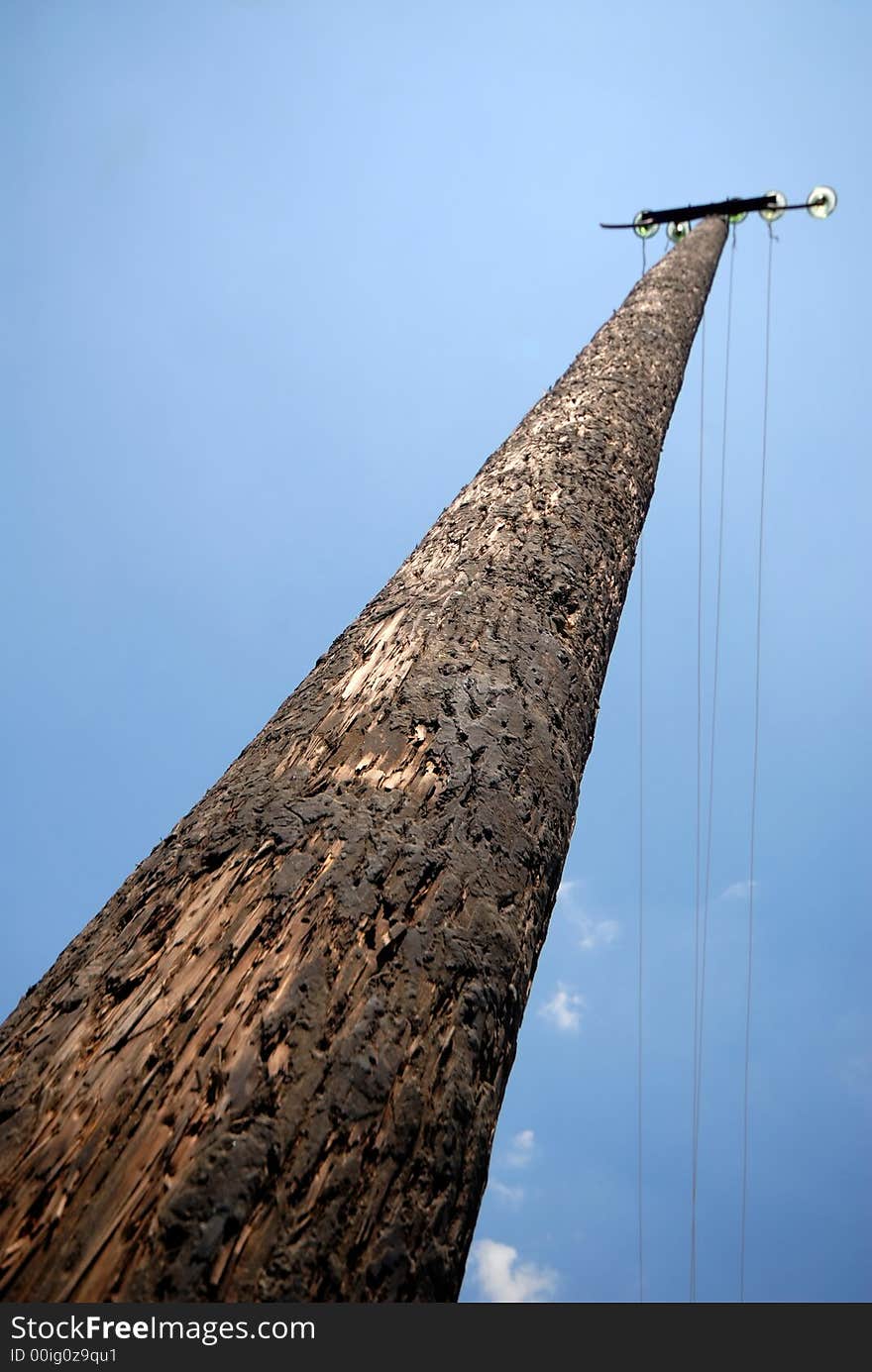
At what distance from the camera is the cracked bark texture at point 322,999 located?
853mm

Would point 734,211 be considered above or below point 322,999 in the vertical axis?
above

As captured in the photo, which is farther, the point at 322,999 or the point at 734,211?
the point at 734,211

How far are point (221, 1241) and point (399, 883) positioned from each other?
0.51 m

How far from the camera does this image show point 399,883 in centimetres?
121

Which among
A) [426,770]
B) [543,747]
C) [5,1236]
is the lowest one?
[5,1236]

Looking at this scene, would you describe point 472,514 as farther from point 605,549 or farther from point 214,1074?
point 214,1074

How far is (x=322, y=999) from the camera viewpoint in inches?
41.3

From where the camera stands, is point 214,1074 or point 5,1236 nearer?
point 5,1236

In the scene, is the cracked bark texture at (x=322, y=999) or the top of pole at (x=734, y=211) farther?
the top of pole at (x=734, y=211)

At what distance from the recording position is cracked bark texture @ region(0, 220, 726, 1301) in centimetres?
85

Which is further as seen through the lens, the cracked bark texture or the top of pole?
the top of pole

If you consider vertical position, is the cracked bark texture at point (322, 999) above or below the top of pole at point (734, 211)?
below

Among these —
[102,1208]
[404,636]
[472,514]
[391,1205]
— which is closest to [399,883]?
[391,1205]

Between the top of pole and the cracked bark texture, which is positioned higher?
the top of pole
